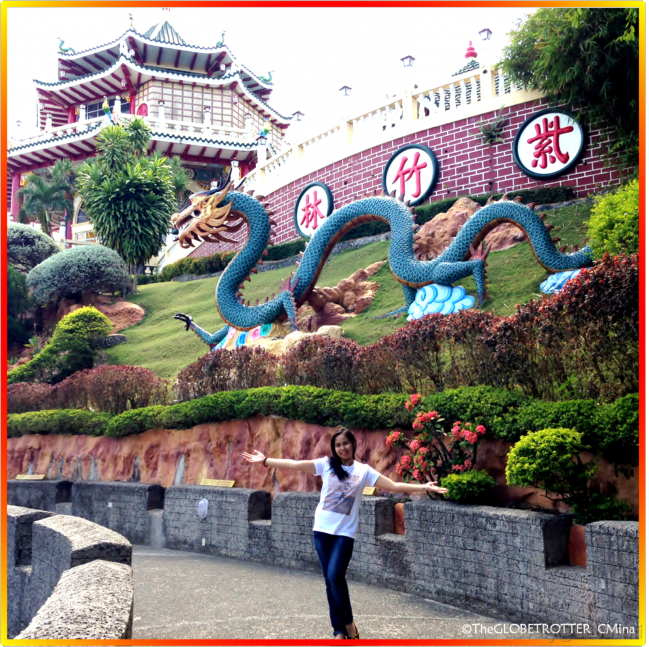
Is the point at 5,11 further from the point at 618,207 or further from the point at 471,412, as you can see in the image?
the point at 618,207

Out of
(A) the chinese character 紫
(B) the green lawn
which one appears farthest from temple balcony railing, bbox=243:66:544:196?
(B) the green lawn

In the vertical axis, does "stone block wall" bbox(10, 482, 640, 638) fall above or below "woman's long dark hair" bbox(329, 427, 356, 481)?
below

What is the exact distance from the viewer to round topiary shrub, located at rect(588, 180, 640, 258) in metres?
9.41

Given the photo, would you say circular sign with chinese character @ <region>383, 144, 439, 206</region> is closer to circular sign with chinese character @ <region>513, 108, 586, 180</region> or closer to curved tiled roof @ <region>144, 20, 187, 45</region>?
circular sign with chinese character @ <region>513, 108, 586, 180</region>

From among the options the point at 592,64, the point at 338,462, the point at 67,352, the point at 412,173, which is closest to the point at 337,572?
the point at 338,462

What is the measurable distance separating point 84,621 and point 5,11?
11.0 feet

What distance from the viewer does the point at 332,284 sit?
656 inches

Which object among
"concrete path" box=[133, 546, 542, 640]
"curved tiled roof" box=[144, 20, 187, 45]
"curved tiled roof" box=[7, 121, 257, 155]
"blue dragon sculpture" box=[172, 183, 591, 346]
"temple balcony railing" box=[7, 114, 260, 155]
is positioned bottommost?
"concrete path" box=[133, 546, 542, 640]

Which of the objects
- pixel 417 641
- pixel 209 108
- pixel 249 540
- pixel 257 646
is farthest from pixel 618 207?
pixel 209 108

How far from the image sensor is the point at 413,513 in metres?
6.05

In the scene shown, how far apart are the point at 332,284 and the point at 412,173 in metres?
3.69

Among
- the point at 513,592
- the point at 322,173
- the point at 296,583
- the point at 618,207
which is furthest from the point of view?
the point at 322,173

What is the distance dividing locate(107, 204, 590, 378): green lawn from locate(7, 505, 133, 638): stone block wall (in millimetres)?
6695

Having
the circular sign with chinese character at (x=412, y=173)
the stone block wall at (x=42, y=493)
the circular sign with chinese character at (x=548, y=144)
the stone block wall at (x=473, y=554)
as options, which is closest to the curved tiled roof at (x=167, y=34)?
the circular sign with chinese character at (x=412, y=173)
